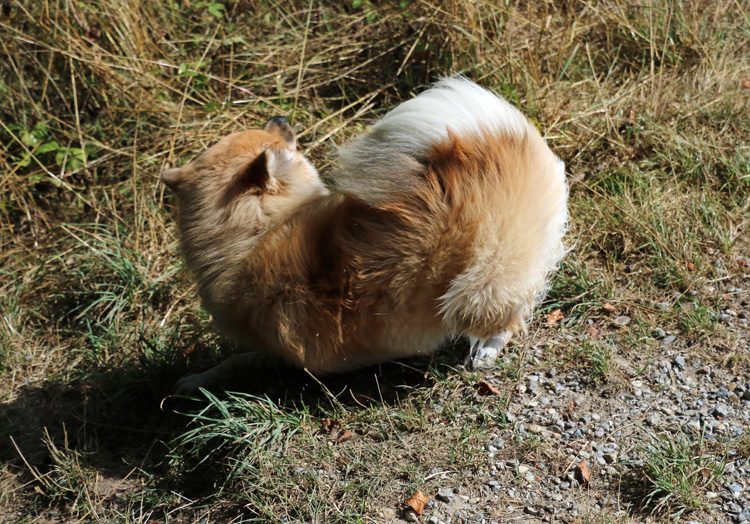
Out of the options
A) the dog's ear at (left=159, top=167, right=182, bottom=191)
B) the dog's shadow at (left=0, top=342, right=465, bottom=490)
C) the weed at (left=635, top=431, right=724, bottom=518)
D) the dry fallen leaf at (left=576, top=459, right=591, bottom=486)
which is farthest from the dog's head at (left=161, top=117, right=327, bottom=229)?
the weed at (left=635, top=431, right=724, bottom=518)

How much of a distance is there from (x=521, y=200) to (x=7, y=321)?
3560 mm

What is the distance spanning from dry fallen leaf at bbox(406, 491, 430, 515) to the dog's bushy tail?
4.15 ft

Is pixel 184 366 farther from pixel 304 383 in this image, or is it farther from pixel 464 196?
pixel 464 196

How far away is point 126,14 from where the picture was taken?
523 centimetres

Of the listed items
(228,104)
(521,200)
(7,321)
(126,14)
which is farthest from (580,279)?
(126,14)

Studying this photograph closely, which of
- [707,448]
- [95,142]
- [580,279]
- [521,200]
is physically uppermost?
[95,142]

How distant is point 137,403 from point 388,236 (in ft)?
6.53

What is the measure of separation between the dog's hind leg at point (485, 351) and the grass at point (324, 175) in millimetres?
82

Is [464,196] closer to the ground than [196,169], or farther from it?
closer to the ground

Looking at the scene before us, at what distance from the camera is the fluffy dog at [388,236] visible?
9.42 ft

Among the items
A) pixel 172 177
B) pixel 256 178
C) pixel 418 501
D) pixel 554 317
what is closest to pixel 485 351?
pixel 554 317

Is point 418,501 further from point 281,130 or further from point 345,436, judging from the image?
point 281,130

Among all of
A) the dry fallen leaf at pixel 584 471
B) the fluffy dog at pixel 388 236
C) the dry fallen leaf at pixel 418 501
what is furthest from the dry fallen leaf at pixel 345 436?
the dry fallen leaf at pixel 584 471

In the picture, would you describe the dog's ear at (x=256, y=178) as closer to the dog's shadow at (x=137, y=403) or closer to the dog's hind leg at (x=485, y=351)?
the dog's shadow at (x=137, y=403)
